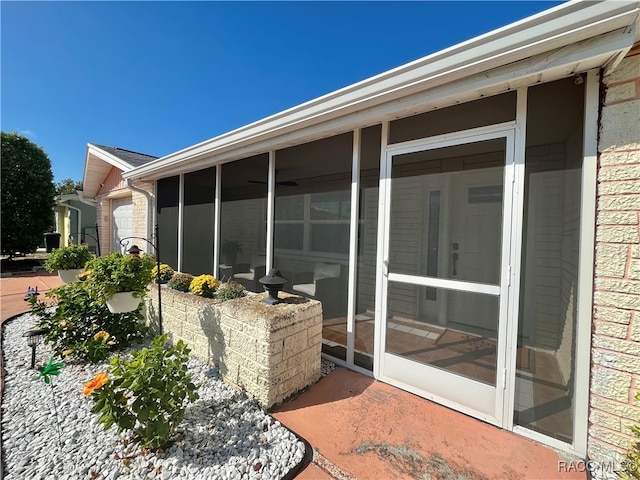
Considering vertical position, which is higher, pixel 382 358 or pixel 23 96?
pixel 23 96

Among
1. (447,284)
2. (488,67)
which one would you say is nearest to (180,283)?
(447,284)

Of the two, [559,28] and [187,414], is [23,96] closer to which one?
[187,414]

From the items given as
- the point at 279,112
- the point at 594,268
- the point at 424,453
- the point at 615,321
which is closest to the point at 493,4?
the point at 279,112

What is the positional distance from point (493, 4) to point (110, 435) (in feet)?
16.9

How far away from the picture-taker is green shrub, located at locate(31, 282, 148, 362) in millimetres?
2984

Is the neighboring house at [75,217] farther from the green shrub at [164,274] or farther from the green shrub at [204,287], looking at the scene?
the green shrub at [204,287]

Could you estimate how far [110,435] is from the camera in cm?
190

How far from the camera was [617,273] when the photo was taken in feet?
5.11

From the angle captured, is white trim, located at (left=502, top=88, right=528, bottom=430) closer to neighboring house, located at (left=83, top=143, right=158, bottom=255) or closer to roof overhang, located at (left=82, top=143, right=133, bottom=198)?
neighboring house, located at (left=83, top=143, right=158, bottom=255)

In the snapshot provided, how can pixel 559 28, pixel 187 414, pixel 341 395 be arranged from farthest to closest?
pixel 341 395
pixel 187 414
pixel 559 28

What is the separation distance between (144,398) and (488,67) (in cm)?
315

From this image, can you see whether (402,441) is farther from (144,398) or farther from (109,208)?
(109,208)

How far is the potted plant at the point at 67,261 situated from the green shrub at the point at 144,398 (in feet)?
11.9

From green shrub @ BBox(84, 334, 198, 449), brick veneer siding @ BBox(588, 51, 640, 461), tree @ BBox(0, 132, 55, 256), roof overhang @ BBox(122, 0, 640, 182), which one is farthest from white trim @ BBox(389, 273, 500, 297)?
tree @ BBox(0, 132, 55, 256)
